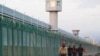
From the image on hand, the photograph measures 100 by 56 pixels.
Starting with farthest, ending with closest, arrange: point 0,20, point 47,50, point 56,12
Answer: point 56,12 → point 47,50 → point 0,20

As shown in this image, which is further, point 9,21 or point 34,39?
point 34,39

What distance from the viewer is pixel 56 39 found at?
1804 inches

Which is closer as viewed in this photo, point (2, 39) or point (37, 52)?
point (2, 39)

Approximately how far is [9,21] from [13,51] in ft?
6.73

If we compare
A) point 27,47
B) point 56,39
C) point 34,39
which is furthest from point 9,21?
point 56,39

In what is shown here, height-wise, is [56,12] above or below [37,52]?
above

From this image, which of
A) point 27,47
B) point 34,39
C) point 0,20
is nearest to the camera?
point 0,20

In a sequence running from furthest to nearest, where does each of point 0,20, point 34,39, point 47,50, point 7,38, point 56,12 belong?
point 56,12, point 47,50, point 34,39, point 7,38, point 0,20

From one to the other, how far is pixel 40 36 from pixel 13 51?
30.9ft

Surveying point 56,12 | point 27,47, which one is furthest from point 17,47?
point 56,12

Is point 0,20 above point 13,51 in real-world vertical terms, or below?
above

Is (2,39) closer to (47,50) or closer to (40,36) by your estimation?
(40,36)

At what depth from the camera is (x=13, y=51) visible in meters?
28.6

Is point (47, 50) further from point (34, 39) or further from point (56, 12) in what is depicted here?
point (56, 12)
